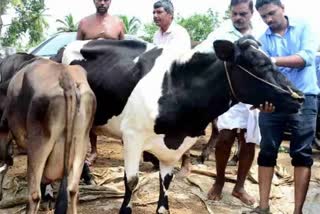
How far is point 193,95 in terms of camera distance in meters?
4.31

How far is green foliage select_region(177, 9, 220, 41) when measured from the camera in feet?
116

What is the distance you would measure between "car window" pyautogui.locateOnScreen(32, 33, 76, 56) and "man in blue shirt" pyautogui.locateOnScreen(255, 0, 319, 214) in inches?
193

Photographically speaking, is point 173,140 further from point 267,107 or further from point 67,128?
point 67,128

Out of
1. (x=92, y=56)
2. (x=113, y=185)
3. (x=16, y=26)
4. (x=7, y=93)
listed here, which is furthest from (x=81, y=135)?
(x=16, y=26)

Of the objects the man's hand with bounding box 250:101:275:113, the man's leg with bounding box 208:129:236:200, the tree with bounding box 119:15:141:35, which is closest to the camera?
the man's hand with bounding box 250:101:275:113

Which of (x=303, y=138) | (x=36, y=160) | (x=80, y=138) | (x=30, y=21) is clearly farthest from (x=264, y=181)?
(x=30, y=21)

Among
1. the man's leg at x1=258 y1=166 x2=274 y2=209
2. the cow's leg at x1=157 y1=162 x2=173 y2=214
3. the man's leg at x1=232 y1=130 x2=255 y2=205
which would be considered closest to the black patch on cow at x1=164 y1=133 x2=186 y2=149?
the cow's leg at x1=157 y1=162 x2=173 y2=214

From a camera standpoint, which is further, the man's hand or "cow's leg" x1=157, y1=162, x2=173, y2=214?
"cow's leg" x1=157, y1=162, x2=173, y2=214

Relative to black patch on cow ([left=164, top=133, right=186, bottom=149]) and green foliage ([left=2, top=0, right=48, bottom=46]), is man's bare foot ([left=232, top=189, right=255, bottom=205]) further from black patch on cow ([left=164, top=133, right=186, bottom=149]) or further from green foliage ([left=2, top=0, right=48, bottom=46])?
green foliage ([left=2, top=0, right=48, bottom=46])

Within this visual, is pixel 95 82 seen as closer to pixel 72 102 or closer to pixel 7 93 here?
pixel 7 93

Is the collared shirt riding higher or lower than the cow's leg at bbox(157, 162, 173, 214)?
higher

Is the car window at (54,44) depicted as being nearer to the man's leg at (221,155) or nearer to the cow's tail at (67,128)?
the man's leg at (221,155)

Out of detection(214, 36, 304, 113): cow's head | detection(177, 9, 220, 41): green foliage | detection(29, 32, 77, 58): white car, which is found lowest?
detection(177, 9, 220, 41): green foliage

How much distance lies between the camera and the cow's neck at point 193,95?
14.0 feet
